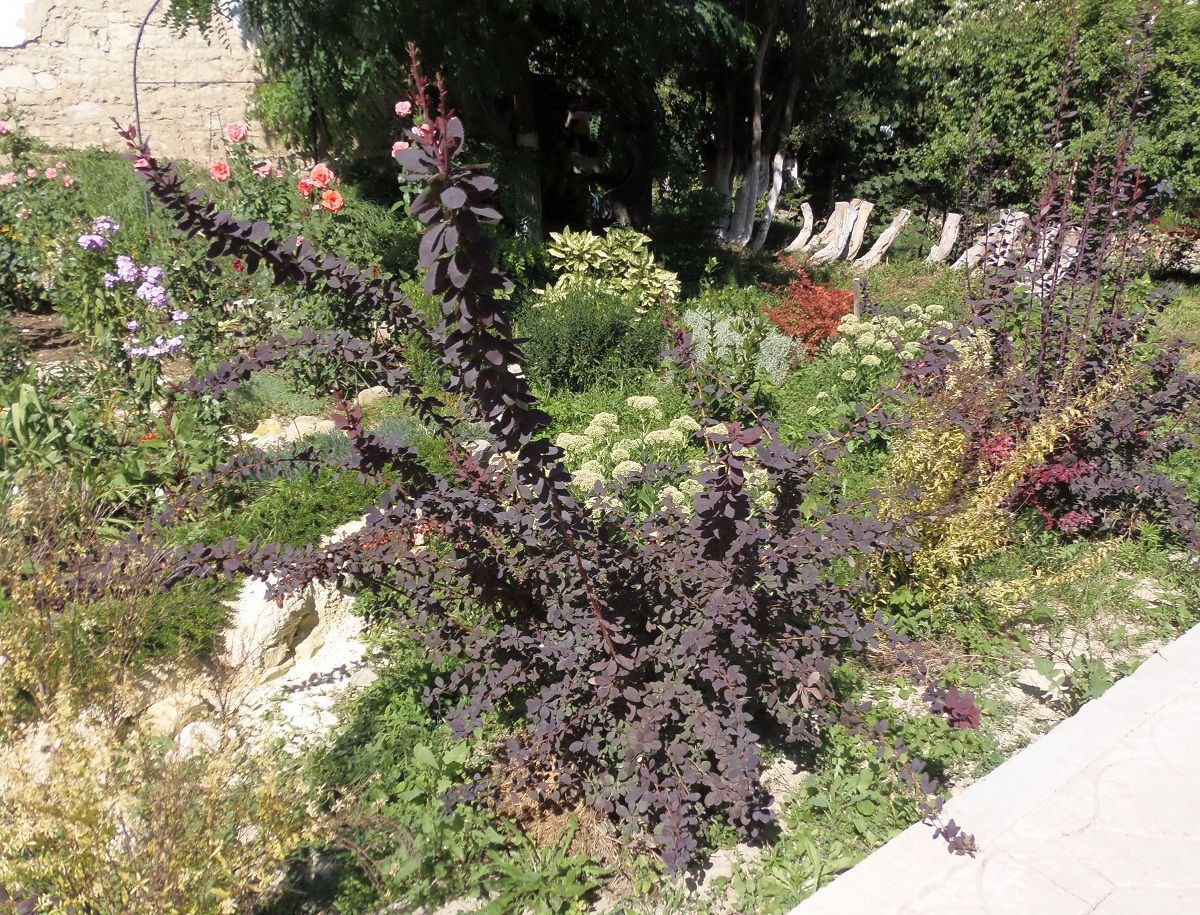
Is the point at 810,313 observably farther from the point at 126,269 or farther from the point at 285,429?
the point at 126,269


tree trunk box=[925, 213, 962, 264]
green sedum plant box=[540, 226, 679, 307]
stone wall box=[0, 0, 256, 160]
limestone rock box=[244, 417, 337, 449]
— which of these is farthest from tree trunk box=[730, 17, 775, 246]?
limestone rock box=[244, 417, 337, 449]

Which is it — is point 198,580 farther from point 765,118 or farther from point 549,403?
point 765,118

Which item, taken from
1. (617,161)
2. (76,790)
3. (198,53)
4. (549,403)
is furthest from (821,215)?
(76,790)

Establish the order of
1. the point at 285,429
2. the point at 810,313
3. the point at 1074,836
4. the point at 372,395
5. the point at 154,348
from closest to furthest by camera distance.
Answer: the point at 1074,836 < the point at 154,348 < the point at 285,429 < the point at 372,395 < the point at 810,313

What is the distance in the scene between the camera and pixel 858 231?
11.4m

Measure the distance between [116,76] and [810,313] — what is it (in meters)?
9.26

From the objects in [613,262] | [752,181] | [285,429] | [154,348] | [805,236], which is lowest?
[285,429]

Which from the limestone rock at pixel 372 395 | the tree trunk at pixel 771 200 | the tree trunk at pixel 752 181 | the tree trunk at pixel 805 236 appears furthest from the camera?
the tree trunk at pixel 805 236

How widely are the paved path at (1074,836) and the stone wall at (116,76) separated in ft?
36.9

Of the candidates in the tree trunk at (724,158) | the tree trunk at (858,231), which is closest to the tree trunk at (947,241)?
the tree trunk at (858,231)

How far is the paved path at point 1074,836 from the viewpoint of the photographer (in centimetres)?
221

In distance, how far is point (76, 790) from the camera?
1.87m

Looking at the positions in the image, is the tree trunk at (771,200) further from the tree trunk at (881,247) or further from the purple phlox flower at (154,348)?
the purple phlox flower at (154,348)

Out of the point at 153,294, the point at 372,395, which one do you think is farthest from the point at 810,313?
the point at 153,294
